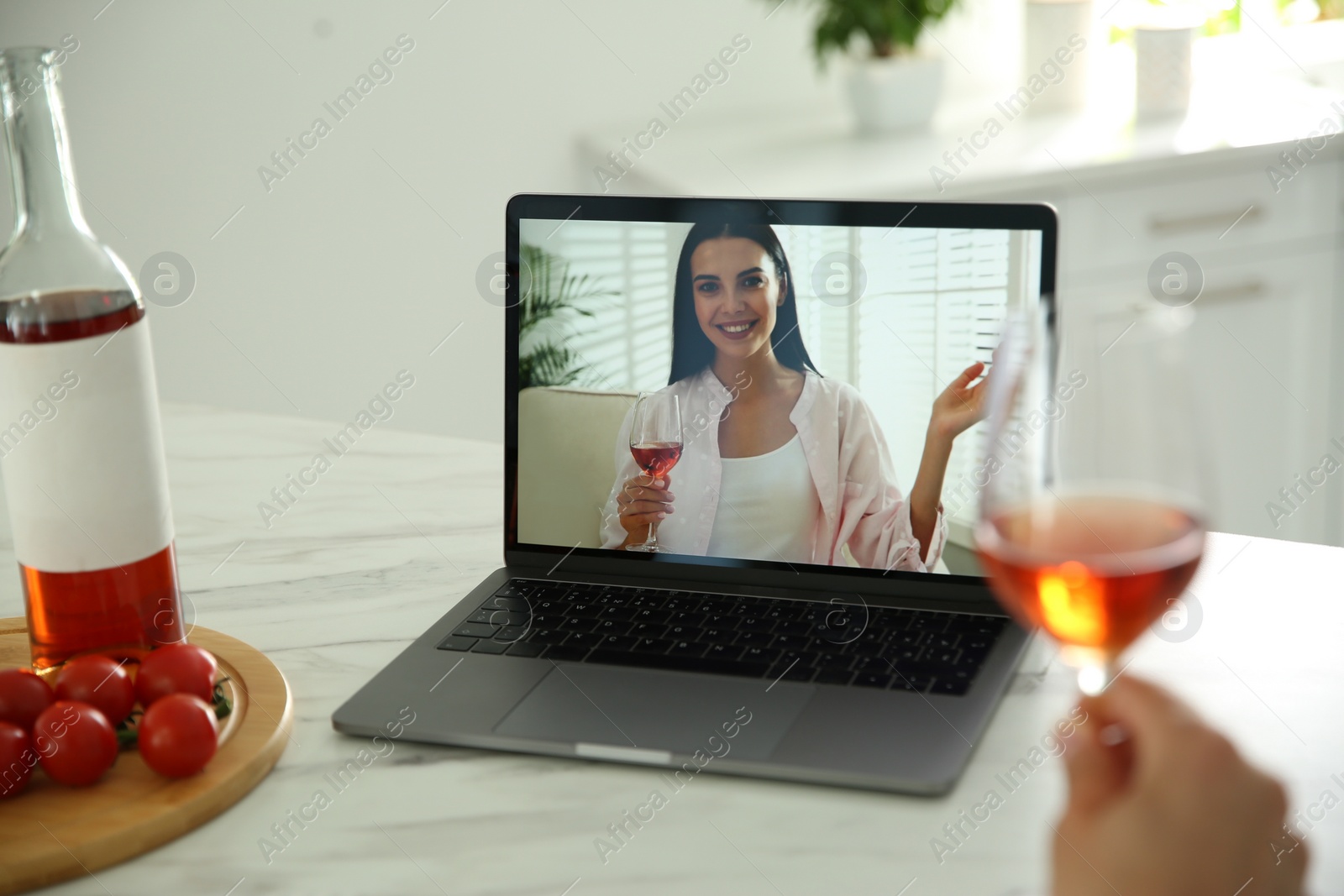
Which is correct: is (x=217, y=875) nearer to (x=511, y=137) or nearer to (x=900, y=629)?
(x=900, y=629)

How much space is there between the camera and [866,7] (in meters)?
2.35

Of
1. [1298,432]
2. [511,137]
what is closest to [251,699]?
[511,137]

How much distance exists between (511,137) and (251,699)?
1808 millimetres

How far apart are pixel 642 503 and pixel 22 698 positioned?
17.4 inches

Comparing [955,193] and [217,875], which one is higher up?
[955,193]

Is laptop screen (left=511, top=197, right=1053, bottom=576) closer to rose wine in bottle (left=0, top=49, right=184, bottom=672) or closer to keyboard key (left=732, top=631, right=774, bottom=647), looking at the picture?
keyboard key (left=732, top=631, right=774, bottom=647)

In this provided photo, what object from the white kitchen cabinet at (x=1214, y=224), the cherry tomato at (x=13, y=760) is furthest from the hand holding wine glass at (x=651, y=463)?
the white kitchen cabinet at (x=1214, y=224)

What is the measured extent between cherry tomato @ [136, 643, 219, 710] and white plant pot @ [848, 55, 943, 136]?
1920mm

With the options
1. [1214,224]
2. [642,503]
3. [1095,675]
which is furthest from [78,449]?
[1214,224]

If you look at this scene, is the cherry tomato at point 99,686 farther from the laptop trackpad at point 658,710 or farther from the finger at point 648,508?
the finger at point 648,508

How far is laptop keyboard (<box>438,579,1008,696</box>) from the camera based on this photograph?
823 mm

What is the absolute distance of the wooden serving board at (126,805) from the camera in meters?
0.68

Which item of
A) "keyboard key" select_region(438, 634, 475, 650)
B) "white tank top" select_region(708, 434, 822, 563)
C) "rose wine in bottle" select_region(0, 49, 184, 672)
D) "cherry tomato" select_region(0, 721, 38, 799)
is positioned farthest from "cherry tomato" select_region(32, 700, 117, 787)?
"white tank top" select_region(708, 434, 822, 563)

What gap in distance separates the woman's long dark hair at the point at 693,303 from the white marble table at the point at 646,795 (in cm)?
27
